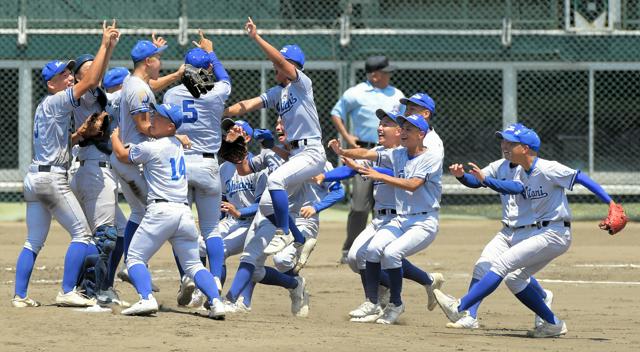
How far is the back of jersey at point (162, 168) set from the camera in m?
8.48

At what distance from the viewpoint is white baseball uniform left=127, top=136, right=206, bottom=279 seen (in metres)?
8.48

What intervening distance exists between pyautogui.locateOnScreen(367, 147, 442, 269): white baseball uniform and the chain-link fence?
9457mm

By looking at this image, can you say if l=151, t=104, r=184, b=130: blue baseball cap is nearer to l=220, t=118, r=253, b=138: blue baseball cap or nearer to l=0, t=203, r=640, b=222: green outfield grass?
l=220, t=118, r=253, b=138: blue baseball cap

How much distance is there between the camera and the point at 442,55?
64.4 feet

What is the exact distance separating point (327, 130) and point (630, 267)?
7468 mm

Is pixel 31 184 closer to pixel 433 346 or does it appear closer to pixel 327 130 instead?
pixel 433 346

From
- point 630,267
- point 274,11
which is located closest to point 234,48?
point 274,11

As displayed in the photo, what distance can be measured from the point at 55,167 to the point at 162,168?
99cm

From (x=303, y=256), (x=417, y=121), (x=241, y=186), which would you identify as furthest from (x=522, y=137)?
(x=241, y=186)

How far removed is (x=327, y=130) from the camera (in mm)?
19766

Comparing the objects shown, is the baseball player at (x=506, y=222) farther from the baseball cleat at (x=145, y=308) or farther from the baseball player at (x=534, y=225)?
the baseball cleat at (x=145, y=308)

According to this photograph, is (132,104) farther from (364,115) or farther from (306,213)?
(364,115)

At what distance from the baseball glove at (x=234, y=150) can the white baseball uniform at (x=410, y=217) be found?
128 cm

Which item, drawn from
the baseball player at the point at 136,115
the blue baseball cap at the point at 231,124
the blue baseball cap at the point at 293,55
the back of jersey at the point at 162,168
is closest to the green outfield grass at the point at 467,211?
the blue baseball cap at the point at 231,124
